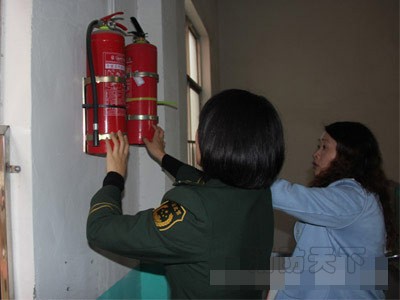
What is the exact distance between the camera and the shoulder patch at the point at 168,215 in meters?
0.77

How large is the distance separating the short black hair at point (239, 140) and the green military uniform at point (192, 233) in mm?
42

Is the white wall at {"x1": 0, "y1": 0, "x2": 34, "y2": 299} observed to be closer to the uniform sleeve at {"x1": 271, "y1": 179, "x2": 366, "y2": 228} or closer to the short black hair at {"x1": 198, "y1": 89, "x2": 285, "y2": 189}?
the short black hair at {"x1": 198, "y1": 89, "x2": 285, "y2": 189}

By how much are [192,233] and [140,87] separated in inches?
23.6

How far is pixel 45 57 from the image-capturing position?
0.93 meters

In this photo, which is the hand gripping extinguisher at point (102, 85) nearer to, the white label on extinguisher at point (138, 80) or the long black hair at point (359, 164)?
the white label on extinguisher at point (138, 80)

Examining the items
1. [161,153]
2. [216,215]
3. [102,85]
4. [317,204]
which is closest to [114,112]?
[102,85]

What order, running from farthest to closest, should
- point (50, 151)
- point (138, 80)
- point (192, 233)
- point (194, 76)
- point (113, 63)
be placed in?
point (194, 76)
point (138, 80)
point (113, 63)
point (50, 151)
point (192, 233)

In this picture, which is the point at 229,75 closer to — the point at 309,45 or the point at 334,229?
the point at 309,45

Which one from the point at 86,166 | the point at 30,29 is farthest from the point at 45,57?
the point at 86,166

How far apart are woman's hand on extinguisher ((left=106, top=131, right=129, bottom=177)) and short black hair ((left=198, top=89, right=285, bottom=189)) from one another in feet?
0.94

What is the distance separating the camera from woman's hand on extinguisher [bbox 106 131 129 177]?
1017mm

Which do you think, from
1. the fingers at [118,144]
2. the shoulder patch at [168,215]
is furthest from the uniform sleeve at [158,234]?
the fingers at [118,144]

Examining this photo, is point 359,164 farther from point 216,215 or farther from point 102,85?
point 102,85

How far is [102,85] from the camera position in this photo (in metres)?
1.04
